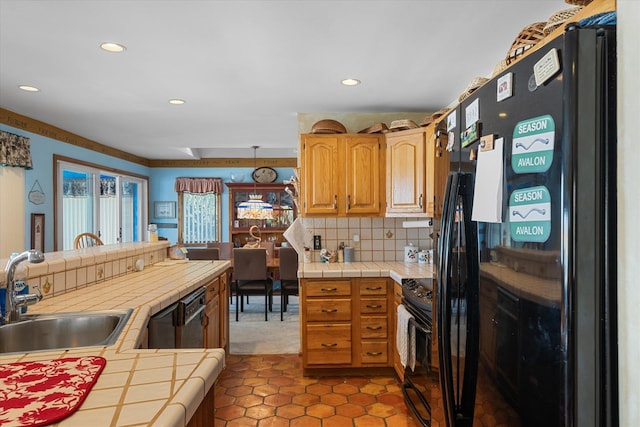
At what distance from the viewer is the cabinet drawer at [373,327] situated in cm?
319

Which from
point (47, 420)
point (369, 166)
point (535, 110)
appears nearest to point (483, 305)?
point (535, 110)

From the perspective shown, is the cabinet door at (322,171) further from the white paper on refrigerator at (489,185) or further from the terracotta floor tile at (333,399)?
the white paper on refrigerator at (489,185)

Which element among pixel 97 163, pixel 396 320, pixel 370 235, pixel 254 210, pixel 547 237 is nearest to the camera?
pixel 547 237

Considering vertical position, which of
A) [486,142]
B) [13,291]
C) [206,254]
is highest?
[486,142]

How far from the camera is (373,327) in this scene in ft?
10.5

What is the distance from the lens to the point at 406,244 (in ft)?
12.6

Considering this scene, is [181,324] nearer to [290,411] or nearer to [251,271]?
[290,411]

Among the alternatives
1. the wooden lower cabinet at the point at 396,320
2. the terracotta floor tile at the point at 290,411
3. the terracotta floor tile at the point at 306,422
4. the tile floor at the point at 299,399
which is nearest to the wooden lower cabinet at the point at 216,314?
the tile floor at the point at 299,399

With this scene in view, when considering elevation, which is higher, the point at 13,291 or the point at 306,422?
the point at 13,291

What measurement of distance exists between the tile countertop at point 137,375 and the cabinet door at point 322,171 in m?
1.82

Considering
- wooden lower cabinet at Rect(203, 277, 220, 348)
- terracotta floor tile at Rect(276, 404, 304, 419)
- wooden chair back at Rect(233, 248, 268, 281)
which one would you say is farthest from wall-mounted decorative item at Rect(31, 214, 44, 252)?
terracotta floor tile at Rect(276, 404, 304, 419)

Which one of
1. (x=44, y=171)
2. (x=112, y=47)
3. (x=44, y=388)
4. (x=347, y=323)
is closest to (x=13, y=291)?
(x=44, y=388)

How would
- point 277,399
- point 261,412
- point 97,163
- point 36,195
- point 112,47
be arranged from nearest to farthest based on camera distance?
point 112,47, point 261,412, point 277,399, point 36,195, point 97,163

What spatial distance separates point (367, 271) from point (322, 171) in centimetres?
99
